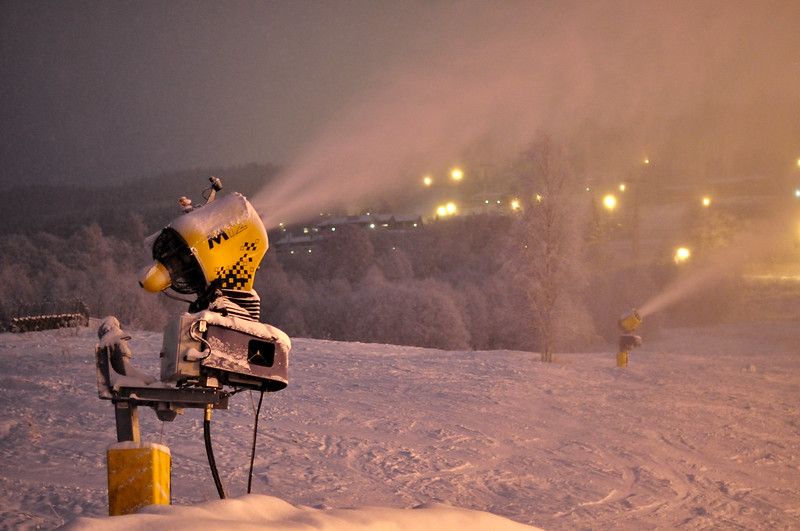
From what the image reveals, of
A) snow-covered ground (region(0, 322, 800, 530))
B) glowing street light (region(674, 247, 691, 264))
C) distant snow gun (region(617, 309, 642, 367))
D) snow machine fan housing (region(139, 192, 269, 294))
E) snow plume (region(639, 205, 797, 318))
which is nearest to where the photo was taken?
snow machine fan housing (region(139, 192, 269, 294))

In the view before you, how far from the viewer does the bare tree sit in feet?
87.4

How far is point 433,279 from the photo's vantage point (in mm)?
60562

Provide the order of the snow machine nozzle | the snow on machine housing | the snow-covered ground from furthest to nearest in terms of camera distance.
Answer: the snow machine nozzle, the snow-covered ground, the snow on machine housing

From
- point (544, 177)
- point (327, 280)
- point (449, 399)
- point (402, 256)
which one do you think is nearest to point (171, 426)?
point (449, 399)

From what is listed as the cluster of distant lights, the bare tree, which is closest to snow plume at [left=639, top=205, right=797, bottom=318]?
the bare tree

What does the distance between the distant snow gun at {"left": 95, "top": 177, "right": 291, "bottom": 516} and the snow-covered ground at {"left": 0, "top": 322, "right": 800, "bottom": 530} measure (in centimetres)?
47

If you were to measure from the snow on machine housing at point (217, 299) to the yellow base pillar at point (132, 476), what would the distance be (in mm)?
392

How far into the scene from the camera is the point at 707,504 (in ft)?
25.1

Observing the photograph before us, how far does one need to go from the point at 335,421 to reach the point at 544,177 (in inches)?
745

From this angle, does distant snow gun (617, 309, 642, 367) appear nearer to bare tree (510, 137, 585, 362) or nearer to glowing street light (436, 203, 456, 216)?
bare tree (510, 137, 585, 362)

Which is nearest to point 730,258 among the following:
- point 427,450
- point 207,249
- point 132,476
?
point 427,450

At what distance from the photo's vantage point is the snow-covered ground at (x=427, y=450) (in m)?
5.95

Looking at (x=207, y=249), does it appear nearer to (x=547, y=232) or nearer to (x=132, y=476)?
(x=132, y=476)

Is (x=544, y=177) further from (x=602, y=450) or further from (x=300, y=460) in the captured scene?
(x=300, y=460)
